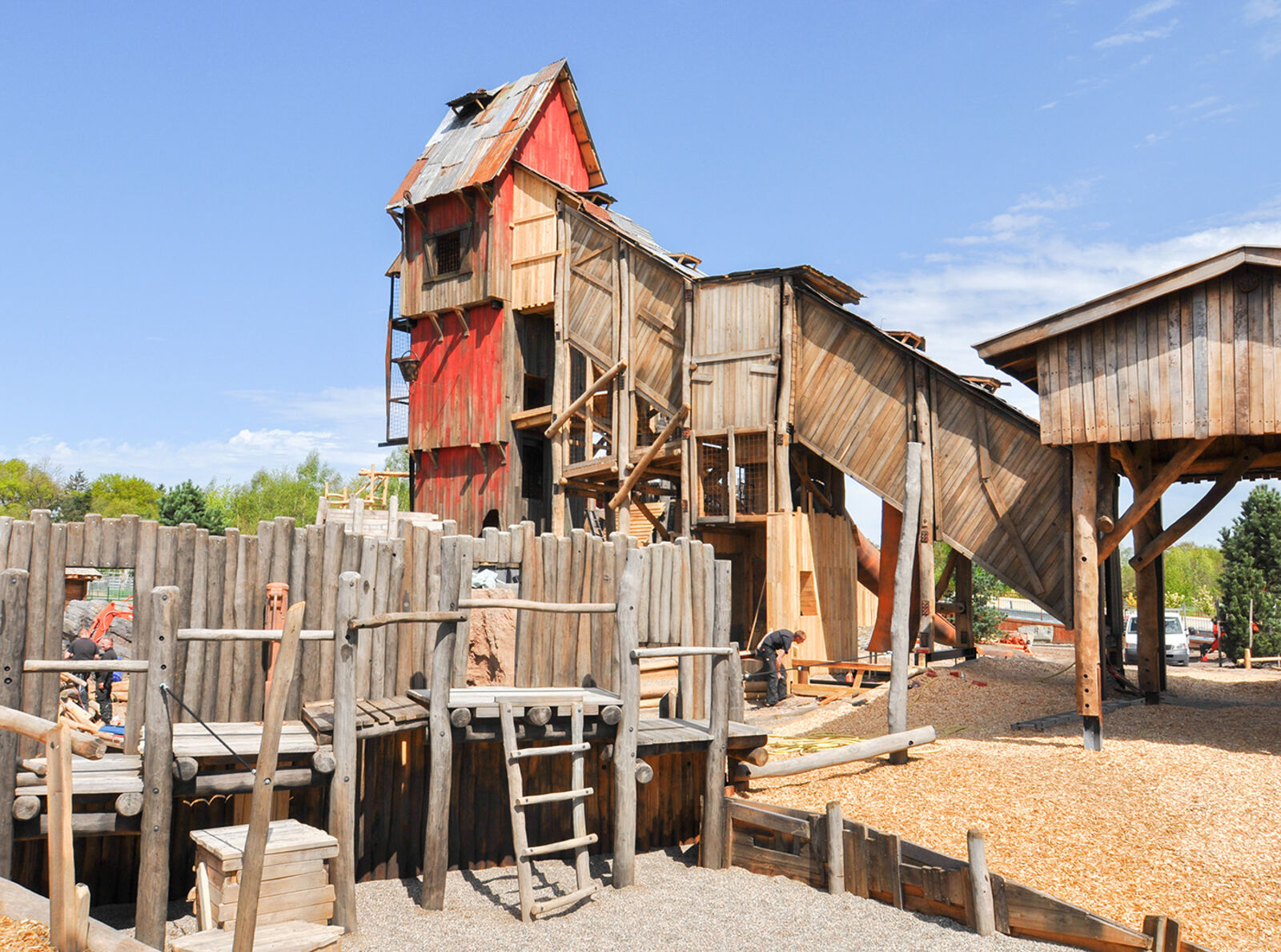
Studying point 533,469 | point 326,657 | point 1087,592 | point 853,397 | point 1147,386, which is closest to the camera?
point 326,657

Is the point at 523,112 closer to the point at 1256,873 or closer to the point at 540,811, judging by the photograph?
the point at 540,811

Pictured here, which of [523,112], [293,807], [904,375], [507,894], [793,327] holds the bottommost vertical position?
[507,894]

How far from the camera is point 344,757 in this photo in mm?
8328

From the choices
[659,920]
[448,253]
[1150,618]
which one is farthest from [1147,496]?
[448,253]

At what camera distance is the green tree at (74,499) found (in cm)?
7712

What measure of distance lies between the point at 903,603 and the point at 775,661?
571 centimetres

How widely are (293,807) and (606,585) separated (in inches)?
149

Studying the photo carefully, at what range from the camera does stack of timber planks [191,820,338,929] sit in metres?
7.20

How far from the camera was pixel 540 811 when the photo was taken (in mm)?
10758

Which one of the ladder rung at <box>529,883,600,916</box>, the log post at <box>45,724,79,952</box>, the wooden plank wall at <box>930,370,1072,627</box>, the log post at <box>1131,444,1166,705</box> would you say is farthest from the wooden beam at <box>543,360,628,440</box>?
the log post at <box>45,724,79,952</box>

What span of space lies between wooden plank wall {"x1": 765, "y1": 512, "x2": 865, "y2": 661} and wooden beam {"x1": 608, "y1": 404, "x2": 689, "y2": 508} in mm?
2979

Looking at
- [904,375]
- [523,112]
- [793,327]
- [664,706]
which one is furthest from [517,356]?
[664,706]

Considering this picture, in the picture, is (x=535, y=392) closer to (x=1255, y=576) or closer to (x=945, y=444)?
(x=945, y=444)

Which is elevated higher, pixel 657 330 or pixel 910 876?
pixel 657 330
